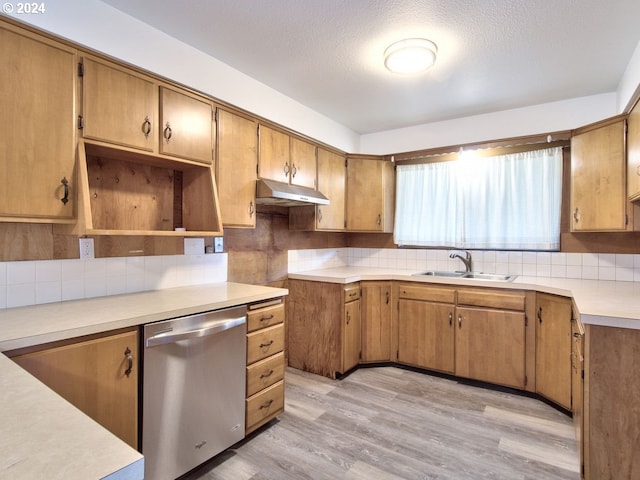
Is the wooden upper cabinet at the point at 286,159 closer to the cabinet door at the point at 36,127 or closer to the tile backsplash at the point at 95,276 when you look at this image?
the tile backsplash at the point at 95,276

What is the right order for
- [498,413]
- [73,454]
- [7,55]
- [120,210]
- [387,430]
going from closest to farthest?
[73,454] < [7,55] < [120,210] < [387,430] < [498,413]

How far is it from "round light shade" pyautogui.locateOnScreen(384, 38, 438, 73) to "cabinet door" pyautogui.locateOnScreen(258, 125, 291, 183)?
102cm

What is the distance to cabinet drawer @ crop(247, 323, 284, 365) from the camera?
2204mm

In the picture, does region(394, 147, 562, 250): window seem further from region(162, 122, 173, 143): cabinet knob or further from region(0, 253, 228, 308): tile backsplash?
region(162, 122, 173, 143): cabinet knob

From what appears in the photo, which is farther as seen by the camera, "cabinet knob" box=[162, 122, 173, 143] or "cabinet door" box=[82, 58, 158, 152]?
"cabinet knob" box=[162, 122, 173, 143]

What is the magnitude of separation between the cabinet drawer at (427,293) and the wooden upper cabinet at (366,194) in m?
0.79

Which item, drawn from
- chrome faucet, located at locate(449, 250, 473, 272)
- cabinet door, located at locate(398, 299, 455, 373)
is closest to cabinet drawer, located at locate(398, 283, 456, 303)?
cabinet door, located at locate(398, 299, 455, 373)

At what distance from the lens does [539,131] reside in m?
3.22

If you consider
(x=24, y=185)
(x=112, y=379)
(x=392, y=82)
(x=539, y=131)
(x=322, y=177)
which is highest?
(x=392, y=82)

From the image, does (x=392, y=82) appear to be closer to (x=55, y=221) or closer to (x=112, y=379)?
(x=55, y=221)

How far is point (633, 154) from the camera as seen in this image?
2326 millimetres

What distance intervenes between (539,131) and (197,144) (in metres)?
3.02

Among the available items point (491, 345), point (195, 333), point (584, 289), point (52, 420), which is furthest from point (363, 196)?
point (52, 420)

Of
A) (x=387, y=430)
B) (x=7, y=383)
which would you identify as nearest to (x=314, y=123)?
(x=387, y=430)
